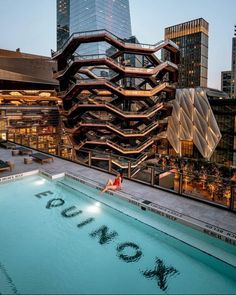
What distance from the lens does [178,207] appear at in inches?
297

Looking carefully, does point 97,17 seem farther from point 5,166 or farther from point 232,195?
point 232,195

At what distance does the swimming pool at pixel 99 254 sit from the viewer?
16.0 ft

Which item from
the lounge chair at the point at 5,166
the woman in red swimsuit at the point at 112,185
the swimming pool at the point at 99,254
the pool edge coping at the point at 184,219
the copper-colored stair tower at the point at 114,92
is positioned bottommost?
the swimming pool at the point at 99,254

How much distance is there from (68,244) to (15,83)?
2951 cm

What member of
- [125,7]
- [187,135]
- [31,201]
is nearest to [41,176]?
[31,201]

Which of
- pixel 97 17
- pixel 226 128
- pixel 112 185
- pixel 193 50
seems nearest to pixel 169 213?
pixel 112 185

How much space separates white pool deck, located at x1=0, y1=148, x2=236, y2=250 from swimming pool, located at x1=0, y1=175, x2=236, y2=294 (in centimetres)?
25

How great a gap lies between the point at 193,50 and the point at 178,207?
557 ft

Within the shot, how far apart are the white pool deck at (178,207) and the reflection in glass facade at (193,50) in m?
160

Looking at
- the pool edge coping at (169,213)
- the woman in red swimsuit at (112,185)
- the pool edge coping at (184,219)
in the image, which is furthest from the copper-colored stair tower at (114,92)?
the pool edge coping at (184,219)

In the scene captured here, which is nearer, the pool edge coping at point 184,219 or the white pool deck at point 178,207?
the pool edge coping at point 184,219

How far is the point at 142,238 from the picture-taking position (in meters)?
6.73

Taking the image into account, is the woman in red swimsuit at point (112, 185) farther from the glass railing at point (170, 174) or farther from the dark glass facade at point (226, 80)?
the dark glass facade at point (226, 80)

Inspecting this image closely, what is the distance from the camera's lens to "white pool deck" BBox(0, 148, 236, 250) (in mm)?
6188
